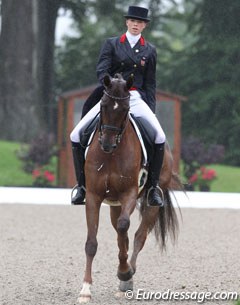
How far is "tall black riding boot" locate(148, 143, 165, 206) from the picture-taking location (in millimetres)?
8977

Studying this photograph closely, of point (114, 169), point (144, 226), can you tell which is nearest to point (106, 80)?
point (114, 169)

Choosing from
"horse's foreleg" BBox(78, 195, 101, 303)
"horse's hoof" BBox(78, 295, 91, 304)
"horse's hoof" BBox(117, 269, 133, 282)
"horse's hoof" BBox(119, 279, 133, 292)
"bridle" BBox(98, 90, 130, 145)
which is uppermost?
"bridle" BBox(98, 90, 130, 145)

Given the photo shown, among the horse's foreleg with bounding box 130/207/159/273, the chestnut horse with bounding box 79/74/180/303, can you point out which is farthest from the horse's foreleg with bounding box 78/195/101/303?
the horse's foreleg with bounding box 130/207/159/273

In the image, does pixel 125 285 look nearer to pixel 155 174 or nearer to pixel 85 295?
pixel 85 295

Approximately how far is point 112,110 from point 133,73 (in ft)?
3.44

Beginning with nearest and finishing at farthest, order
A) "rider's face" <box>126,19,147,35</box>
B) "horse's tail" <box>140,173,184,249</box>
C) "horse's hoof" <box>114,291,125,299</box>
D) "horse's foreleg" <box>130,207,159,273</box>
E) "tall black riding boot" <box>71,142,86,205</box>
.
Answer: "horse's hoof" <box>114,291,125,299</box>
"tall black riding boot" <box>71,142,86,205</box>
"rider's face" <box>126,19,147,35</box>
"horse's foreleg" <box>130,207,159,273</box>
"horse's tail" <box>140,173,184,249</box>

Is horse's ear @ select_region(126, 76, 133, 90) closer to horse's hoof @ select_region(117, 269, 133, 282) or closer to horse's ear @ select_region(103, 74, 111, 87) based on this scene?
horse's ear @ select_region(103, 74, 111, 87)

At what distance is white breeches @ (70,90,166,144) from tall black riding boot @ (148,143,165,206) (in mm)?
87

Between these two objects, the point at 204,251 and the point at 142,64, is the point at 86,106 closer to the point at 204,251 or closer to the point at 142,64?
the point at 142,64

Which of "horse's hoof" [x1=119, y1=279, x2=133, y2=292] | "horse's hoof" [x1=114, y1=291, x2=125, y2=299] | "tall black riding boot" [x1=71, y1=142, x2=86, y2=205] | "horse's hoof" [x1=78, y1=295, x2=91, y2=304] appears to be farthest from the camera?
"tall black riding boot" [x1=71, y1=142, x2=86, y2=205]

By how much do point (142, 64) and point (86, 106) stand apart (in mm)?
592

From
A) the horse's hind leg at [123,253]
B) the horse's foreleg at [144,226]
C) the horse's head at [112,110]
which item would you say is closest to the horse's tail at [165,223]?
the horse's foreleg at [144,226]

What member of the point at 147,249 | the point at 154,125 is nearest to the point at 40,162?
the point at 147,249

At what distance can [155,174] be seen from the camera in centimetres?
902
